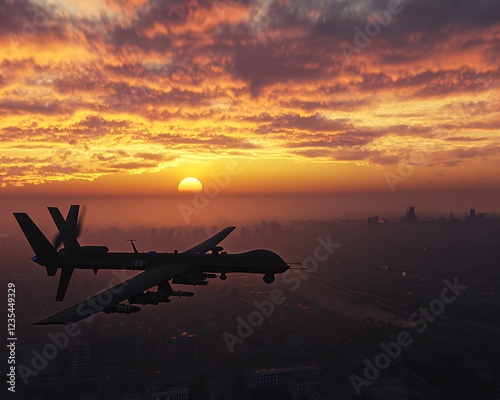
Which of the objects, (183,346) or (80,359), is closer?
(80,359)

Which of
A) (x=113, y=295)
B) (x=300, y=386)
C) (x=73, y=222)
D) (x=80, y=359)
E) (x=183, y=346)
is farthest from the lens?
(x=183, y=346)

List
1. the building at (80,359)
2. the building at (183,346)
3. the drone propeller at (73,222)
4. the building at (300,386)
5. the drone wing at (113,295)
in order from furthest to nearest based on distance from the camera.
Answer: the building at (183,346) → the building at (80,359) → the building at (300,386) → the drone propeller at (73,222) → the drone wing at (113,295)

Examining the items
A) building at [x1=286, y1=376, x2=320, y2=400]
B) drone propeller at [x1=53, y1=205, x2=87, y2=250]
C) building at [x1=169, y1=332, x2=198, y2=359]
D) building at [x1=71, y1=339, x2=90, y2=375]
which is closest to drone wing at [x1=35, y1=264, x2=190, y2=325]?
drone propeller at [x1=53, y1=205, x2=87, y2=250]

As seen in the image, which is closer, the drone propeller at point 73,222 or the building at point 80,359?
the drone propeller at point 73,222

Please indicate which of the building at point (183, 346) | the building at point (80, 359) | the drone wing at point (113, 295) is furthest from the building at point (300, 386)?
the drone wing at point (113, 295)

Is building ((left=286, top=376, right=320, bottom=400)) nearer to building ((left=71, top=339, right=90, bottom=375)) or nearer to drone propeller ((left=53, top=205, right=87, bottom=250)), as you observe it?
building ((left=71, top=339, right=90, bottom=375))

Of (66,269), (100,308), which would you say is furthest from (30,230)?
(100,308)

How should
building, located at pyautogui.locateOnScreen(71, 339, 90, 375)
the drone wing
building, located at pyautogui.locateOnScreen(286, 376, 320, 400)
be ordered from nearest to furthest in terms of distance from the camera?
1. the drone wing
2. building, located at pyautogui.locateOnScreen(286, 376, 320, 400)
3. building, located at pyautogui.locateOnScreen(71, 339, 90, 375)

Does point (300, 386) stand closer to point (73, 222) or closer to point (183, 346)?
point (183, 346)

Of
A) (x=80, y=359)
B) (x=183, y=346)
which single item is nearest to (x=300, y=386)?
(x=183, y=346)

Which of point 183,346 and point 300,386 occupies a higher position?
point 183,346

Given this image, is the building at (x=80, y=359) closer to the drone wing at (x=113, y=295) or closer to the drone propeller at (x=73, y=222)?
the drone propeller at (x=73, y=222)
